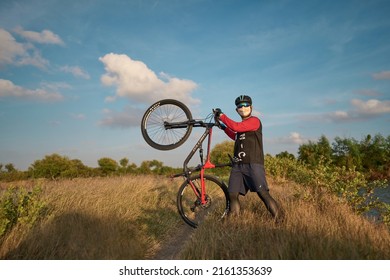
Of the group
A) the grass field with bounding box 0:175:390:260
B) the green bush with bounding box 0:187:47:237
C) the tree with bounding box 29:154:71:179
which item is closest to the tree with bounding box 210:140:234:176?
the tree with bounding box 29:154:71:179

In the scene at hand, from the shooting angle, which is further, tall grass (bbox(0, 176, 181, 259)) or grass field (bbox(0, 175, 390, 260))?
tall grass (bbox(0, 176, 181, 259))

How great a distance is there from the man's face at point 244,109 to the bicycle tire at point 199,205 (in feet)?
4.87

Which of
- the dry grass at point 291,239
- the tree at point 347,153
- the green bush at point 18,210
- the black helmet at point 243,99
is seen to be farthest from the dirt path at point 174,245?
the tree at point 347,153

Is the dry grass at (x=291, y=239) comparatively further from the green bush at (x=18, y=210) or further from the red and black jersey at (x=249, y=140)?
the green bush at (x=18, y=210)

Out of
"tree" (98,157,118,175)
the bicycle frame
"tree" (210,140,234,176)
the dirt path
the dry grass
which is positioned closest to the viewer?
the dry grass

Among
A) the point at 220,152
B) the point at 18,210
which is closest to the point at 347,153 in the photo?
the point at 220,152

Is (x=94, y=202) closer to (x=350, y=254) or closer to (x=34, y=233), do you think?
(x=34, y=233)

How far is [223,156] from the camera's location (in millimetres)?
24859

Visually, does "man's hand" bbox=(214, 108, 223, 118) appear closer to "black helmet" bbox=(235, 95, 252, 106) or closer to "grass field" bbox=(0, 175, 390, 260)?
"black helmet" bbox=(235, 95, 252, 106)

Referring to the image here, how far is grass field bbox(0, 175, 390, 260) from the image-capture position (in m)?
4.24

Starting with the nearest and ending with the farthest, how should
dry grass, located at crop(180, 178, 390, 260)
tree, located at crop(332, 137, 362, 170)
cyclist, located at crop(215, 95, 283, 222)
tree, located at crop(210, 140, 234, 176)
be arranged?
dry grass, located at crop(180, 178, 390, 260)
cyclist, located at crop(215, 95, 283, 222)
tree, located at crop(332, 137, 362, 170)
tree, located at crop(210, 140, 234, 176)

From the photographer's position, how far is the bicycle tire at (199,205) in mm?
6589

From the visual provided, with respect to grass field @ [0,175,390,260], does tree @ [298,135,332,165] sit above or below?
above
